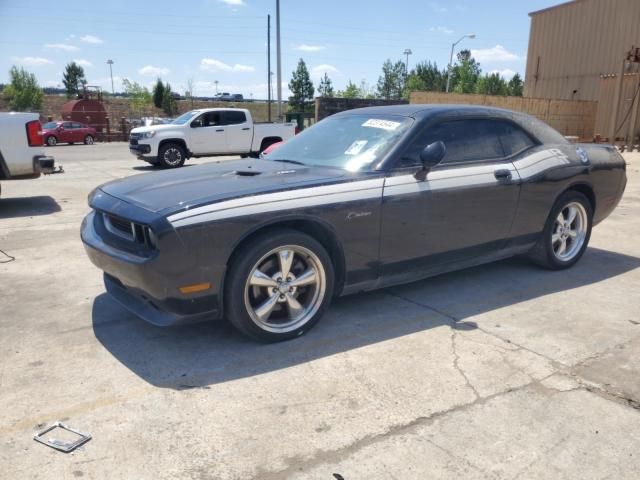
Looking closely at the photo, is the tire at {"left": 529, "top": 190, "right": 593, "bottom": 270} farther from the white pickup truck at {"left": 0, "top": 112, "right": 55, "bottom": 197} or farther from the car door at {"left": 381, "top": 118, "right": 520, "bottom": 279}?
the white pickup truck at {"left": 0, "top": 112, "right": 55, "bottom": 197}

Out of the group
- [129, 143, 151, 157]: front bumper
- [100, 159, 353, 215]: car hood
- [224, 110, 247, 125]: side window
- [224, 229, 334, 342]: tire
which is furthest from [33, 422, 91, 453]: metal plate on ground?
[224, 110, 247, 125]: side window

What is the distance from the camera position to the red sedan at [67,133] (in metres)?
27.0

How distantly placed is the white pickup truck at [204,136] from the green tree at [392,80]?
206 feet

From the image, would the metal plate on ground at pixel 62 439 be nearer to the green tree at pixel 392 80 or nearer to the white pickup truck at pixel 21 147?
the white pickup truck at pixel 21 147

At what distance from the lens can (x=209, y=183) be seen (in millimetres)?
3514

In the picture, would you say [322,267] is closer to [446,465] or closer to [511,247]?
[446,465]

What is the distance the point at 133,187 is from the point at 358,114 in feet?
6.55

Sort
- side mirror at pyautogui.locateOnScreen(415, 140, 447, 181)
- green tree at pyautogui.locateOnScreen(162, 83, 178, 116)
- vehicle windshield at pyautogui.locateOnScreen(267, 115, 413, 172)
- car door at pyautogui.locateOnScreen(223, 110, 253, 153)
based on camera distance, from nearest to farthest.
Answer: side mirror at pyautogui.locateOnScreen(415, 140, 447, 181) → vehicle windshield at pyautogui.locateOnScreen(267, 115, 413, 172) → car door at pyautogui.locateOnScreen(223, 110, 253, 153) → green tree at pyautogui.locateOnScreen(162, 83, 178, 116)

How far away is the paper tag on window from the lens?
4.04 metres

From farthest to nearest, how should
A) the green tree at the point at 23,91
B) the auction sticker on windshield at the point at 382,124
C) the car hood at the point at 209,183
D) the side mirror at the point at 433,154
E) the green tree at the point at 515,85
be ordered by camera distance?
the green tree at the point at 515,85 → the green tree at the point at 23,91 → the auction sticker on windshield at the point at 382,124 → the side mirror at the point at 433,154 → the car hood at the point at 209,183

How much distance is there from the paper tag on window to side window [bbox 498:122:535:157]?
4.39ft

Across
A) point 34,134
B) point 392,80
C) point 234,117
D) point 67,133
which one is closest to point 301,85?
point 392,80

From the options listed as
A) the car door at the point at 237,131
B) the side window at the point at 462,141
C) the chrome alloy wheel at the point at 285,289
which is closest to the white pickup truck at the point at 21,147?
the chrome alloy wheel at the point at 285,289

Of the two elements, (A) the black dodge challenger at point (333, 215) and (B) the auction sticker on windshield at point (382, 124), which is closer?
(A) the black dodge challenger at point (333, 215)
